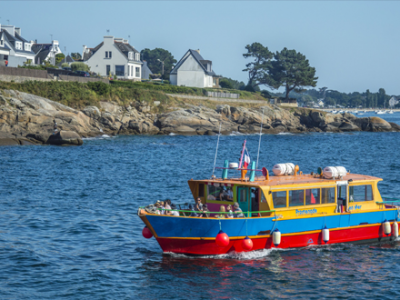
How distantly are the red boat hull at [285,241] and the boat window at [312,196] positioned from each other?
4.20ft

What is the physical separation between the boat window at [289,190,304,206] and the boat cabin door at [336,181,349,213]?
77.6 inches

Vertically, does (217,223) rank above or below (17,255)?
above

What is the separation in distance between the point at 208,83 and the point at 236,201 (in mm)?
87645

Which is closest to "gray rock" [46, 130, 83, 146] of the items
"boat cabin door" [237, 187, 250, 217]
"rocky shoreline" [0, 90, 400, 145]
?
"rocky shoreline" [0, 90, 400, 145]

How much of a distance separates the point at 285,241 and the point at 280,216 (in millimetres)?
1122

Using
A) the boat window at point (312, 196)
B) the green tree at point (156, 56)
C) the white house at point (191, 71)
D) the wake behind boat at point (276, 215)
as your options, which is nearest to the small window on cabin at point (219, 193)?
the wake behind boat at point (276, 215)

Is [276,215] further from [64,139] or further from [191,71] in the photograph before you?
[191,71]

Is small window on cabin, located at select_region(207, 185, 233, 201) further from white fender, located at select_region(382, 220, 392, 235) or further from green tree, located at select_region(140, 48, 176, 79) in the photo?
green tree, located at select_region(140, 48, 176, 79)

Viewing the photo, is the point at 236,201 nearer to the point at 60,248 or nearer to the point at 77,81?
the point at 60,248

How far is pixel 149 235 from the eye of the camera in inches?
778

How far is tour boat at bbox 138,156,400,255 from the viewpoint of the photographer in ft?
61.4

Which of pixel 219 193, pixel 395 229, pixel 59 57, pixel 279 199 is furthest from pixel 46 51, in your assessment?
pixel 395 229

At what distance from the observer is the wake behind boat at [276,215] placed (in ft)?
61.4

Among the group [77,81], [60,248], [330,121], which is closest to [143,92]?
[77,81]
